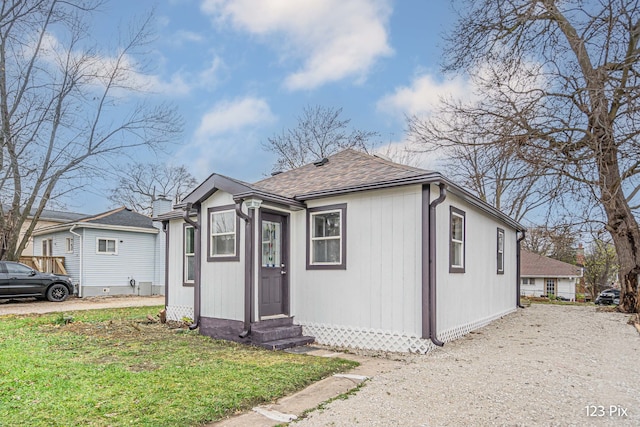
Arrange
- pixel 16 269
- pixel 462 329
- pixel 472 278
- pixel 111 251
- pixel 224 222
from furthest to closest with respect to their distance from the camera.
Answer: pixel 111 251 < pixel 16 269 < pixel 472 278 < pixel 462 329 < pixel 224 222

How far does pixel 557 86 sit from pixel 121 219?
18.3 meters

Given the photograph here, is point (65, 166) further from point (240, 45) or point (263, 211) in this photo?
point (263, 211)

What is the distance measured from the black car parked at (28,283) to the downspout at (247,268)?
11.3 metres

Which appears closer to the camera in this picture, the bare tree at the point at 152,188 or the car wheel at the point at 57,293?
the car wheel at the point at 57,293

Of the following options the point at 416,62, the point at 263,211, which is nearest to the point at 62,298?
the point at 263,211

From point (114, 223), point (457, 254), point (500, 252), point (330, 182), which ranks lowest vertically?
point (500, 252)

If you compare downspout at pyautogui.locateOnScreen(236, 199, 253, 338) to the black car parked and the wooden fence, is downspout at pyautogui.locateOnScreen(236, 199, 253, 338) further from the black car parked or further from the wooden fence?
the wooden fence

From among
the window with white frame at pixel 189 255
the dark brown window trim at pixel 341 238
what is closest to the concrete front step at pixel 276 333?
the dark brown window trim at pixel 341 238

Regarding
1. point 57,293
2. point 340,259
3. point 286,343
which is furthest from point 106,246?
point 340,259

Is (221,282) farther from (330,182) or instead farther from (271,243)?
(330,182)

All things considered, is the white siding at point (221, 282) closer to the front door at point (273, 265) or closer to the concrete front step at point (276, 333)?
the front door at point (273, 265)

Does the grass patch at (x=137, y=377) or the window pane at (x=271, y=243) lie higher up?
the window pane at (x=271, y=243)

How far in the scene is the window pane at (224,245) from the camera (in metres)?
7.57

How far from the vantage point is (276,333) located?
7.02 m
